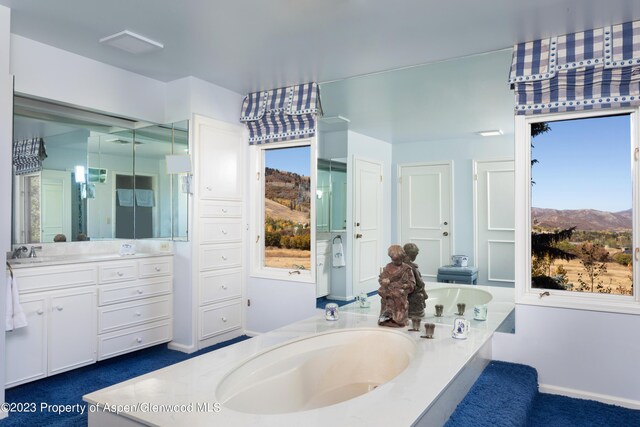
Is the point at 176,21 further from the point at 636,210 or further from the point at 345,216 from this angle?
the point at 636,210

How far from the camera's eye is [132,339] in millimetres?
3475

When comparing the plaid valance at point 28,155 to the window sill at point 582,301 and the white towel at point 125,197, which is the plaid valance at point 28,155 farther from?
the window sill at point 582,301

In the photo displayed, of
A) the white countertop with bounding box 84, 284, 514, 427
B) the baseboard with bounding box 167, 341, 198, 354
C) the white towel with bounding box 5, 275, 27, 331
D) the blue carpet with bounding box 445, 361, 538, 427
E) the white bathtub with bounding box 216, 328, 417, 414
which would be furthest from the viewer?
the baseboard with bounding box 167, 341, 198, 354

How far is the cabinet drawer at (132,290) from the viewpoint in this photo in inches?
130

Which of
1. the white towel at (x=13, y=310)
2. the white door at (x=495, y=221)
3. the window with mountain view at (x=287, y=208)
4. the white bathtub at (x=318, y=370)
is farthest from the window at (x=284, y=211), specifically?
the white towel at (x=13, y=310)

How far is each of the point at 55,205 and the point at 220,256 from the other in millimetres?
1379

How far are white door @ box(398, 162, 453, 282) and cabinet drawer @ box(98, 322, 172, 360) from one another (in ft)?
7.14

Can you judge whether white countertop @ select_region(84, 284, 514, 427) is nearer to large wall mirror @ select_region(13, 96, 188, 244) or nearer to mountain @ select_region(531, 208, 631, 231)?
mountain @ select_region(531, 208, 631, 231)

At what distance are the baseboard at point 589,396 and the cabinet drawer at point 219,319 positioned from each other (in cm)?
259

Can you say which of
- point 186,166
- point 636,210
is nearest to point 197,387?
point 186,166

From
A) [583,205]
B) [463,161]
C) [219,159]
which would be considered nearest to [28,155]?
[219,159]

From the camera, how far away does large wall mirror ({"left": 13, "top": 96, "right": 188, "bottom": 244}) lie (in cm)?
324

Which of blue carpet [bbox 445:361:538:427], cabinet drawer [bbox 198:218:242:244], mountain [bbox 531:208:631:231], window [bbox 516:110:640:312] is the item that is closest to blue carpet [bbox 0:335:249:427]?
cabinet drawer [bbox 198:218:242:244]

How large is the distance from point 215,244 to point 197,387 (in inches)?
84.0
